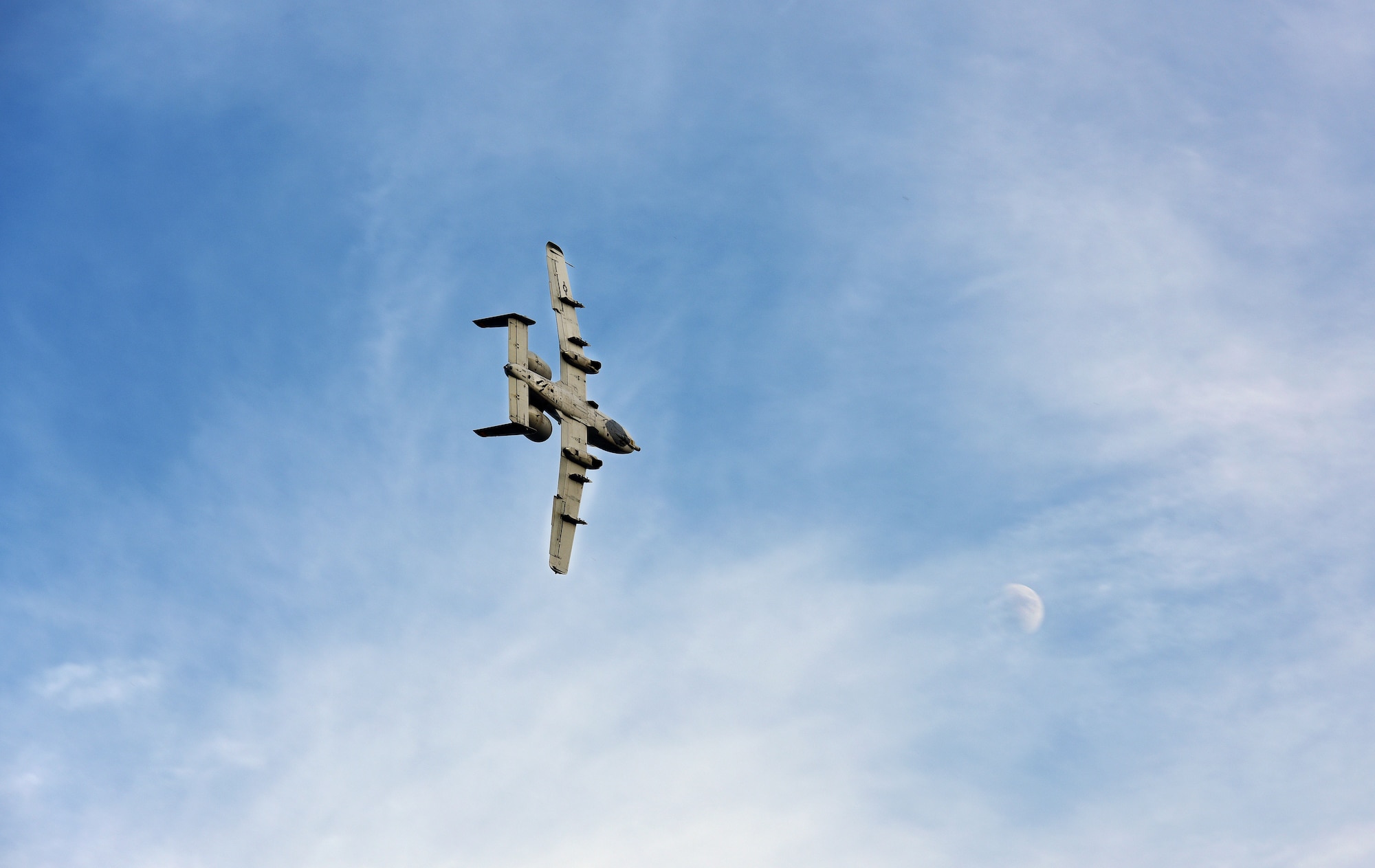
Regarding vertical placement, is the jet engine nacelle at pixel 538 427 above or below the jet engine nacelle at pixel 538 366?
below

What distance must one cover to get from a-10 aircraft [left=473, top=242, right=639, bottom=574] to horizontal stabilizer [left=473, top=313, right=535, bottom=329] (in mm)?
47

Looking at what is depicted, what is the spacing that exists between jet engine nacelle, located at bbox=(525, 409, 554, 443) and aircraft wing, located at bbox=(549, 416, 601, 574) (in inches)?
54.9

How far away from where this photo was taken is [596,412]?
251ft

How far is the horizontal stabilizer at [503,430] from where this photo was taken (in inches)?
2758

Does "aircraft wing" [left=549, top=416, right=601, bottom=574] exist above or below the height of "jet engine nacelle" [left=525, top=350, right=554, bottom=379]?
below

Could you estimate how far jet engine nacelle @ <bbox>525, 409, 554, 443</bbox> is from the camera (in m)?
71.4

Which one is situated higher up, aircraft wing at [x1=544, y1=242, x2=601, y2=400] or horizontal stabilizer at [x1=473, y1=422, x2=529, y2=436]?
aircraft wing at [x1=544, y1=242, x2=601, y2=400]

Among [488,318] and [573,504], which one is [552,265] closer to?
[488,318]

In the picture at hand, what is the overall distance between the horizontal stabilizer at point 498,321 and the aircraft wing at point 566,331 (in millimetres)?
4940

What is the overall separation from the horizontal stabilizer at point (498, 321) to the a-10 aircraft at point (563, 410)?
0.05m

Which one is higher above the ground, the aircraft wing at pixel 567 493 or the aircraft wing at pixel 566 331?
the aircraft wing at pixel 566 331

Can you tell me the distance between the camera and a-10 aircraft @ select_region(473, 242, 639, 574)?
233ft

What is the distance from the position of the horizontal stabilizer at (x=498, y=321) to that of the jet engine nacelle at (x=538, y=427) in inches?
136

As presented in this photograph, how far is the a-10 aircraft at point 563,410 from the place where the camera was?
71062 mm
